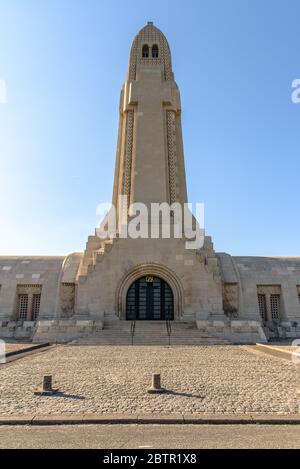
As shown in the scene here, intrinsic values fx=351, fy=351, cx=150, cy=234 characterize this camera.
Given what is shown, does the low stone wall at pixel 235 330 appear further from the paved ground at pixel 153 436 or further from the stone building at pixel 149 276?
the paved ground at pixel 153 436

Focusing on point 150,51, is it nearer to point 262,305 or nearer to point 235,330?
point 262,305

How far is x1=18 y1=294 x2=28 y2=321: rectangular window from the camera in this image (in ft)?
85.7

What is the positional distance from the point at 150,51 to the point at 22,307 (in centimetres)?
2557

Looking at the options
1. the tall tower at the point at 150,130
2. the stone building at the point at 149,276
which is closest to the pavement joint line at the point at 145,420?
the stone building at the point at 149,276

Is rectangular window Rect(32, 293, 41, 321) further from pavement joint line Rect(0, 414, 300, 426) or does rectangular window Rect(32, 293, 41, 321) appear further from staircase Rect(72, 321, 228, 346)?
pavement joint line Rect(0, 414, 300, 426)

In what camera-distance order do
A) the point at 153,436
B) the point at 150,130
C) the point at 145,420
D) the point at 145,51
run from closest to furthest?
the point at 153,436
the point at 145,420
the point at 150,130
the point at 145,51

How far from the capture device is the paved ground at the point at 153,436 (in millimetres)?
5051

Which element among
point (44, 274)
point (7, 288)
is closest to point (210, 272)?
point (44, 274)

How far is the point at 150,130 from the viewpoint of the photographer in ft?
96.4

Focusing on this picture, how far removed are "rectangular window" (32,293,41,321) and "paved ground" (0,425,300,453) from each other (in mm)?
21385

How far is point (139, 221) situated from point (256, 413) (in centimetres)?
1992

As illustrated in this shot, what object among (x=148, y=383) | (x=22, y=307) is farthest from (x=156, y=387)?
(x=22, y=307)

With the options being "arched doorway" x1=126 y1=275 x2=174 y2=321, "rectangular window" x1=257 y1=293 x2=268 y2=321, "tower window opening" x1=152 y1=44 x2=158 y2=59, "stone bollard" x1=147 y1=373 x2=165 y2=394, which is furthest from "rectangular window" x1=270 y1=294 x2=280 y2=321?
"tower window opening" x1=152 y1=44 x2=158 y2=59

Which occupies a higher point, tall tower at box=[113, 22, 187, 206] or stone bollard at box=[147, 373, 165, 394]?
tall tower at box=[113, 22, 187, 206]
